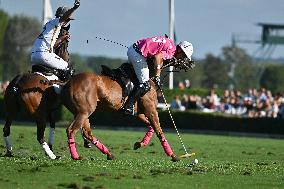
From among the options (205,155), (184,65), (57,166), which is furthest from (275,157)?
(57,166)

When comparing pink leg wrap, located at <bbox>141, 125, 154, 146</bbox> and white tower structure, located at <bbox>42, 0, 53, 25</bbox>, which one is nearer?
pink leg wrap, located at <bbox>141, 125, 154, 146</bbox>

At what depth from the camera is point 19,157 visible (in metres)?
18.5

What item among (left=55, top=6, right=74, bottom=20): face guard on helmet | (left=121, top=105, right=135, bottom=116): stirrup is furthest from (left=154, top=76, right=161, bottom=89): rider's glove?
(left=55, top=6, right=74, bottom=20): face guard on helmet

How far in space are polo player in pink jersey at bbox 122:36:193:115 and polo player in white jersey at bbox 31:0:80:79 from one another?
135cm

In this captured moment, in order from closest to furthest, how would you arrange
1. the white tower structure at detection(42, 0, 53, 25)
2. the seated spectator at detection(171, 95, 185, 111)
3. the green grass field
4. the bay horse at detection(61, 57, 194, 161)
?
1. the green grass field
2. the bay horse at detection(61, 57, 194, 161)
3. the seated spectator at detection(171, 95, 185, 111)
4. the white tower structure at detection(42, 0, 53, 25)

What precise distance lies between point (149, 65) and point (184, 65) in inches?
31.3

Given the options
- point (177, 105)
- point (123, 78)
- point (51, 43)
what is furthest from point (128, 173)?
point (177, 105)

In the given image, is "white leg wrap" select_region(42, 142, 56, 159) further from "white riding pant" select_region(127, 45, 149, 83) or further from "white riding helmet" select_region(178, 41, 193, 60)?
"white riding helmet" select_region(178, 41, 193, 60)

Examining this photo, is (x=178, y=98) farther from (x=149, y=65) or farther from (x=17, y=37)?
(x=17, y=37)

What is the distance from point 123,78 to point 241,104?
27.1 meters

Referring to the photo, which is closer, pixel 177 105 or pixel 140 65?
pixel 140 65

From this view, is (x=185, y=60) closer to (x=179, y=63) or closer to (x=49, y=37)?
(x=179, y=63)

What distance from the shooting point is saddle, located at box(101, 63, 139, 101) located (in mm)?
18750

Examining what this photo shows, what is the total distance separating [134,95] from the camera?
18766 mm
